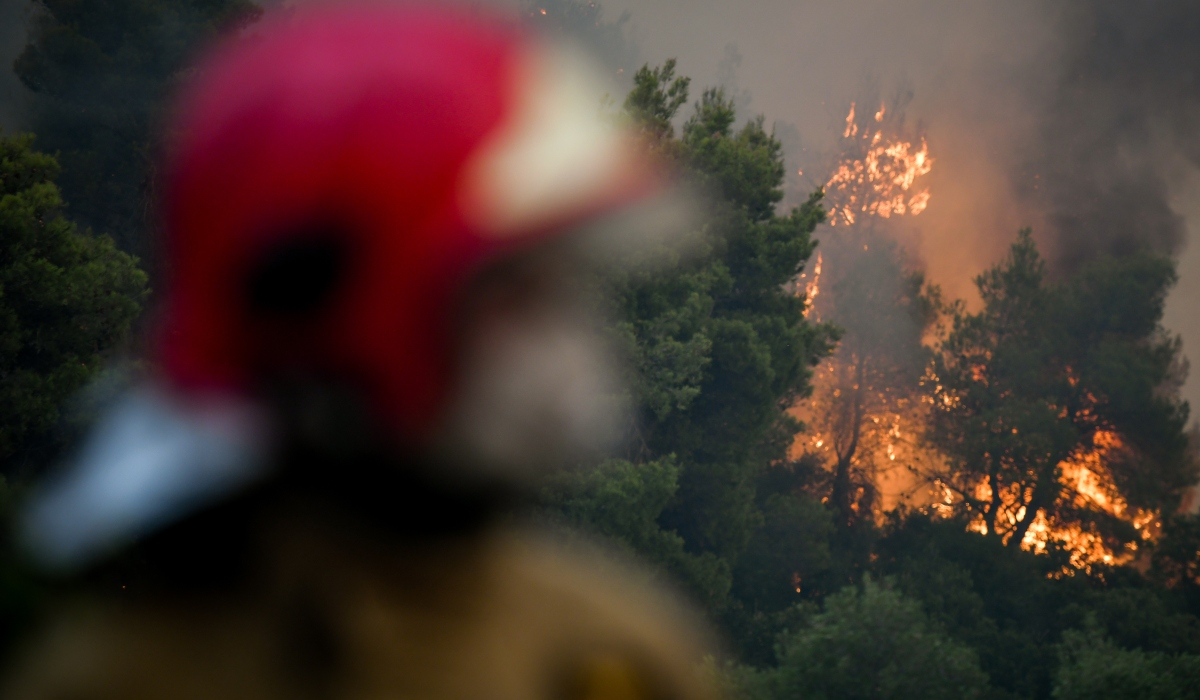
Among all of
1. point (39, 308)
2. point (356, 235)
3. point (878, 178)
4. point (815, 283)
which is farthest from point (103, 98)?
point (878, 178)

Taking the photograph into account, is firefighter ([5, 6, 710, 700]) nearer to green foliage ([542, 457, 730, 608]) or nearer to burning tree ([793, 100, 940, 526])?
green foliage ([542, 457, 730, 608])

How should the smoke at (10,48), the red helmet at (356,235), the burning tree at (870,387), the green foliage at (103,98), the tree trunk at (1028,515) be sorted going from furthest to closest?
1. the burning tree at (870,387)
2. the tree trunk at (1028,515)
3. the smoke at (10,48)
4. the green foliage at (103,98)
5. the red helmet at (356,235)

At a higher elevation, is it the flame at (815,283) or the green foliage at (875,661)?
the flame at (815,283)

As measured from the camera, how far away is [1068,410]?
2889 cm

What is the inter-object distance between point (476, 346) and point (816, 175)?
50.7 m

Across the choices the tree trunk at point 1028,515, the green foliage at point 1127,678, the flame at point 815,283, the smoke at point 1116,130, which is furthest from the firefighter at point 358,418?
the flame at point 815,283

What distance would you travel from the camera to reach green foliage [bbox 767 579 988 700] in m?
14.1

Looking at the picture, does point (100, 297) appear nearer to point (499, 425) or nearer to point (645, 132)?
point (499, 425)

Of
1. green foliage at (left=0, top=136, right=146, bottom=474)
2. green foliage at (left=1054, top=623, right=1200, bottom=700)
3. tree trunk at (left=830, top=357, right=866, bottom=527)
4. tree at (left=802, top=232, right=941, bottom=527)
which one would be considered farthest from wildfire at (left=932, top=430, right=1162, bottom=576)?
green foliage at (left=0, top=136, right=146, bottom=474)

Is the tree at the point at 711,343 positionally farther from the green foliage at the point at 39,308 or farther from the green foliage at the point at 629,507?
the green foliage at the point at 39,308

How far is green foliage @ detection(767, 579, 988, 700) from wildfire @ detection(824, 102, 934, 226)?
1785 inches

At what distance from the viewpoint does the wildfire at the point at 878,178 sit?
5625cm

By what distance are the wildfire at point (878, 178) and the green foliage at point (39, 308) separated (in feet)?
169

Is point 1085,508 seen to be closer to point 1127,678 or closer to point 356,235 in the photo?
point 1127,678
